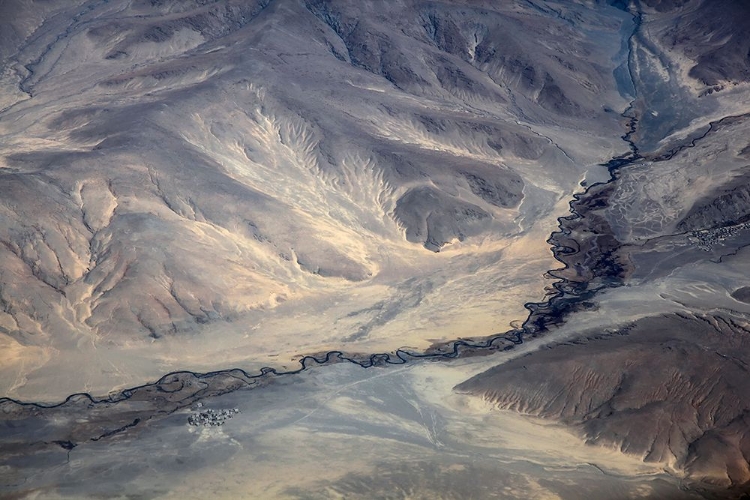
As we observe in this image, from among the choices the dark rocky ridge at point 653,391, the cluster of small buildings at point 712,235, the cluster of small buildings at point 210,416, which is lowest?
the cluster of small buildings at point 210,416

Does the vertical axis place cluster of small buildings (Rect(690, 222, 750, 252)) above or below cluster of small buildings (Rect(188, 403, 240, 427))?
above

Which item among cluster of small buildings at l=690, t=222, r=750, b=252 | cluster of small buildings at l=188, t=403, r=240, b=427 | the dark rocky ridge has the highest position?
cluster of small buildings at l=690, t=222, r=750, b=252

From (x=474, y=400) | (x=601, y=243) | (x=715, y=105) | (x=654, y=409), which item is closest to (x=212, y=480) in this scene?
(x=474, y=400)

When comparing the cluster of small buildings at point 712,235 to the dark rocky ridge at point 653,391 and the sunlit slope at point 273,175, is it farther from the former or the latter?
the dark rocky ridge at point 653,391

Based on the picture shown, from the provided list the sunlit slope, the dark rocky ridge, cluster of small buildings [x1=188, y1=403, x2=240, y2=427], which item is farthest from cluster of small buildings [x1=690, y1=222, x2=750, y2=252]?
cluster of small buildings [x1=188, y1=403, x2=240, y2=427]

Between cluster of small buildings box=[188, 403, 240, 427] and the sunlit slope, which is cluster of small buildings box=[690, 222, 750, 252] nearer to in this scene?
the sunlit slope

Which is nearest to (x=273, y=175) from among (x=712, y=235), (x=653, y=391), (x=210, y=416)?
(x=210, y=416)

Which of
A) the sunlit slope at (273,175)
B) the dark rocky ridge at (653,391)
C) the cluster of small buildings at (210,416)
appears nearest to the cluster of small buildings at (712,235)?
the sunlit slope at (273,175)
